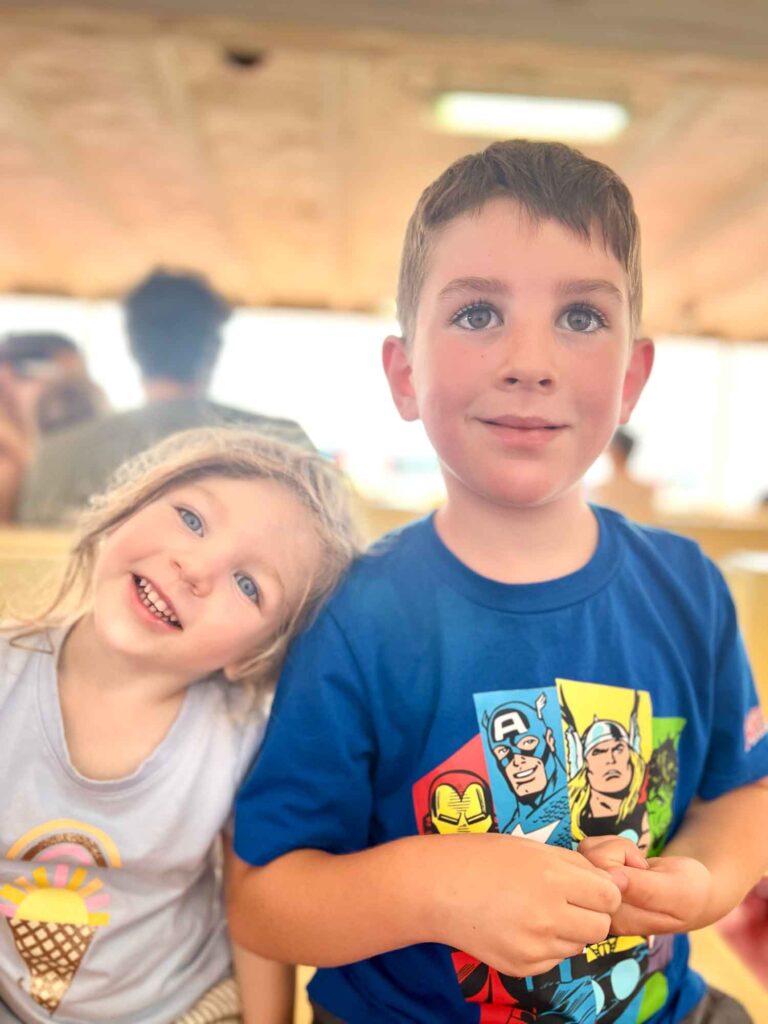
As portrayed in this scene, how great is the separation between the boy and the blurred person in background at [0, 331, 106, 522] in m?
0.21

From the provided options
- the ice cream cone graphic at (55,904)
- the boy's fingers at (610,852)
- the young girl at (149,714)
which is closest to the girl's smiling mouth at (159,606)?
the young girl at (149,714)

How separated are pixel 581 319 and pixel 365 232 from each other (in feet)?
0.59

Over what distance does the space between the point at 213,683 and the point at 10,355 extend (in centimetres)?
25

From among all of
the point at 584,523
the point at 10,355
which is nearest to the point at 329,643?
the point at 584,523

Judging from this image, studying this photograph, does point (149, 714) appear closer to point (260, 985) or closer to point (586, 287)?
point (260, 985)

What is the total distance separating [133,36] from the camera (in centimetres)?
124

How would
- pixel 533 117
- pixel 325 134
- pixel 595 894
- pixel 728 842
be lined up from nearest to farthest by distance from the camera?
pixel 595 894 < pixel 728 842 < pixel 533 117 < pixel 325 134

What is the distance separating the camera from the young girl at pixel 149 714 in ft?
1.46

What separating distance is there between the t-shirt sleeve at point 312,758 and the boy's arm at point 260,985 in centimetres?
5

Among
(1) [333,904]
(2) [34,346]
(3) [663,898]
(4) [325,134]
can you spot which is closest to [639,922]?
(3) [663,898]

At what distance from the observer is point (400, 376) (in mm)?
442

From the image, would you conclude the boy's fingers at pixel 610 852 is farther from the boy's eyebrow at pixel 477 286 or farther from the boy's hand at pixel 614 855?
the boy's eyebrow at pixel 477 286

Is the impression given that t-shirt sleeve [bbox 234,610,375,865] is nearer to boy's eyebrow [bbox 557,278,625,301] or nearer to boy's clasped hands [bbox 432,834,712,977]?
boy's clasped hands [bbox 432,834,712,977]

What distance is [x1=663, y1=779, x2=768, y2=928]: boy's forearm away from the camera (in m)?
0.44
